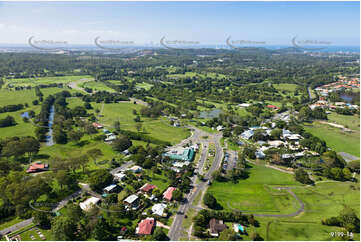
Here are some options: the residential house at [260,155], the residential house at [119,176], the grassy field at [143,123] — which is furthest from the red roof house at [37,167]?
the residential house at [260,155]

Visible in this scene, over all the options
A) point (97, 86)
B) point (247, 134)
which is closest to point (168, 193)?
point (247, 134)

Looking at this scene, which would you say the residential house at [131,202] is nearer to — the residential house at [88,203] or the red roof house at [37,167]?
the residential house at [88,203]

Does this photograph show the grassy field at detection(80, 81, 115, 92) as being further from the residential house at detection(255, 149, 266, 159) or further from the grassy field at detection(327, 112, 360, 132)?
the grassy field at detection(327, 112, 360, 132)

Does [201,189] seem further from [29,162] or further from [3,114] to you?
[3,114]

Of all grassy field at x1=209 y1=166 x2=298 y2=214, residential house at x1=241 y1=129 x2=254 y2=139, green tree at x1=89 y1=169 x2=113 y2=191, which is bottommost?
grassy field at x1=209 y1=166 x2=298 y2=214

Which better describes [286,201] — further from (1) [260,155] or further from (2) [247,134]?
(2) [247,134]

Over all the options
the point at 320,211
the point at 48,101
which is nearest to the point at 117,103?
the point at 48,101

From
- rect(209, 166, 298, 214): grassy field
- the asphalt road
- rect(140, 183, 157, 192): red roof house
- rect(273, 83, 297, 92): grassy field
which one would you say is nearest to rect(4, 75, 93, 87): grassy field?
rect(140, 183, 157, 192): red roof house
